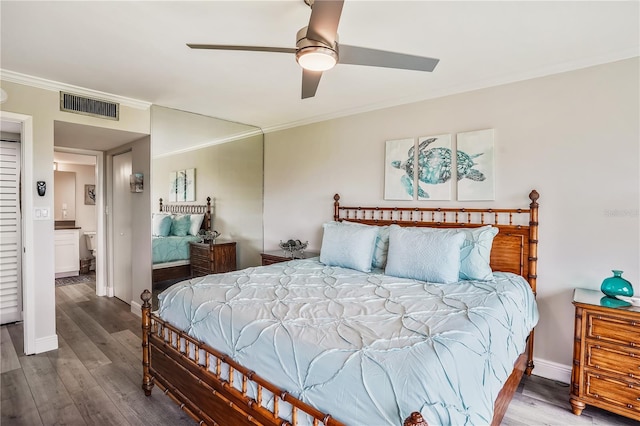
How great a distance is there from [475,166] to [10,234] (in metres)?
5.14

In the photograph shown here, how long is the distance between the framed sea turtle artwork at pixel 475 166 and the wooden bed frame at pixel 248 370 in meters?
0.17

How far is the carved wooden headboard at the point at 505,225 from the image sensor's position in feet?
9.14

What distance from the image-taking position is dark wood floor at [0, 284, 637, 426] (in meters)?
2.19

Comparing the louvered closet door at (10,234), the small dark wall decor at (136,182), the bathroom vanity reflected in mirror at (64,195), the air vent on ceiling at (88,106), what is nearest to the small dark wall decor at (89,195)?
the bathroom vanity reflected in mirror at (64,195)

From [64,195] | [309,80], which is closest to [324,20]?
[309,80]

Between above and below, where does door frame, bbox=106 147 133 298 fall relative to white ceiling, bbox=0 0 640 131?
below

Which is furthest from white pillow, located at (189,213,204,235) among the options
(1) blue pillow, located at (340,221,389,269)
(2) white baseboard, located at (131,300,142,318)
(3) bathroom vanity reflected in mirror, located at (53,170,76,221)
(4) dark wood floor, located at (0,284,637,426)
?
(3) bathroom vanity reflected in mirror, located at (53,170,76,221)

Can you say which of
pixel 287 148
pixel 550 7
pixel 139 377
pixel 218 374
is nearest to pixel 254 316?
pixel 218 374

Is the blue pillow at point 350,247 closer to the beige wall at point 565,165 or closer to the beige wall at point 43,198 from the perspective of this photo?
the beige wall at point 565,165

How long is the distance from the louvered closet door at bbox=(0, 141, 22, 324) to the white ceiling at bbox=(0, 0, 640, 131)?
4.74 feet

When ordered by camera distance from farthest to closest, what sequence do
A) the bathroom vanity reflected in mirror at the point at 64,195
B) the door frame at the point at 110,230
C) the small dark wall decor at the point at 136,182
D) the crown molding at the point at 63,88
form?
the bathroom vanity reflected in mirror at the point at 64,195 → the door frame at the point at 110,230 → the small dark wall decor at the point at 136,182 → the crown molding at the point at 63,88

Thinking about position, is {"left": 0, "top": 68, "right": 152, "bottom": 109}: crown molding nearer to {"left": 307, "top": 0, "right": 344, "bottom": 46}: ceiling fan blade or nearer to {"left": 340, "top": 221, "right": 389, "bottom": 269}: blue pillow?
{"left": 307, "top": 0, "right": 344, "bottom": 46}: ceiling fan blade

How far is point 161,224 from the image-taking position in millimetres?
3945

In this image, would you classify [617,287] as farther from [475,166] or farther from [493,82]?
[493,82]
